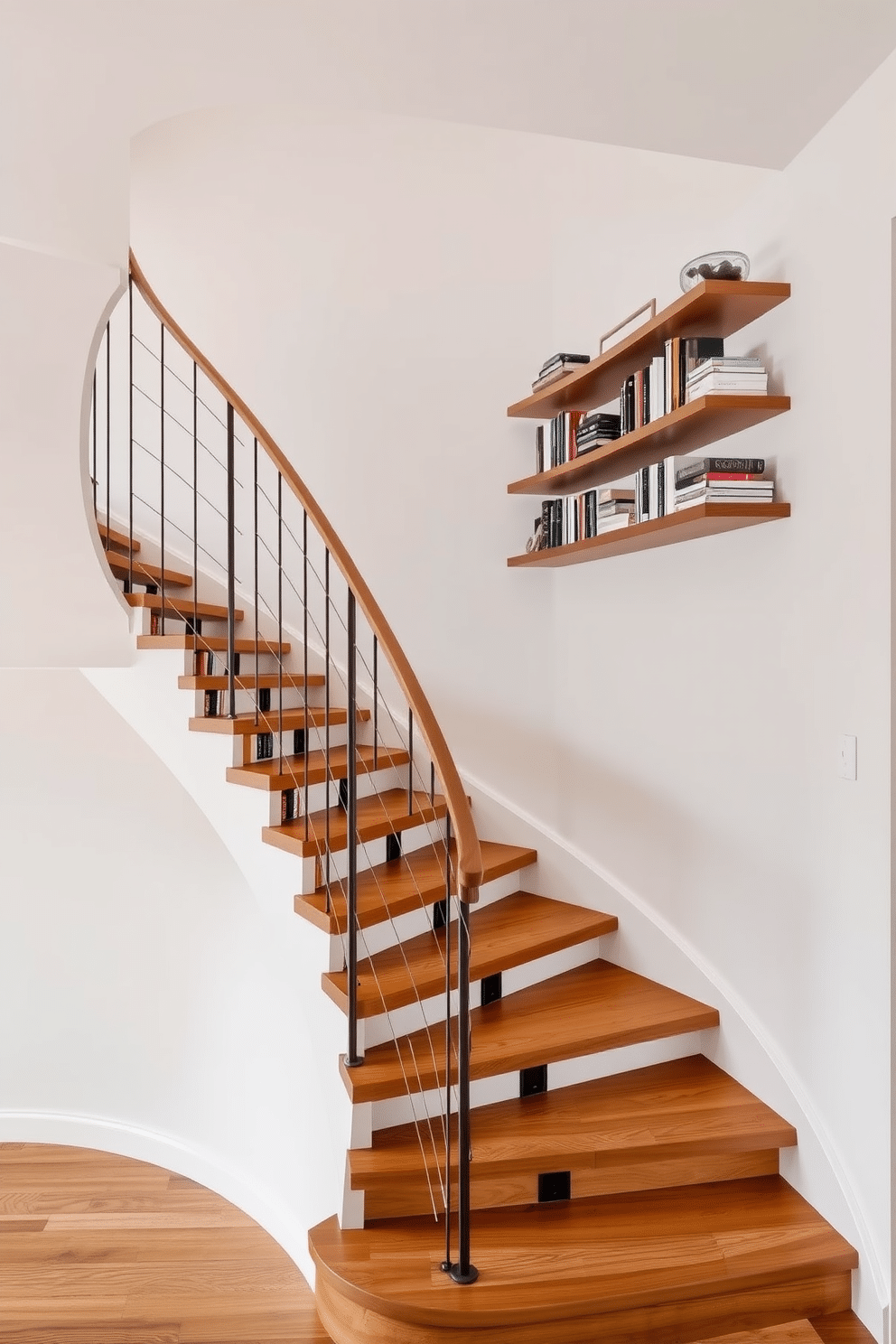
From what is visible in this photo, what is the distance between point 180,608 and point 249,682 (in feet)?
1.24

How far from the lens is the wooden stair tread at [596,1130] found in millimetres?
2402

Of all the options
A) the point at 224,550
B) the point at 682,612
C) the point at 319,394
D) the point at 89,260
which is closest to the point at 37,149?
the point at 89,260

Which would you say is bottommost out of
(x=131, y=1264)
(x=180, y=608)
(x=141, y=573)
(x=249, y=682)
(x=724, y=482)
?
(x=131, y=1264)

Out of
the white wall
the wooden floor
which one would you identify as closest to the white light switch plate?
the white wall

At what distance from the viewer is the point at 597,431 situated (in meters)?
3.06

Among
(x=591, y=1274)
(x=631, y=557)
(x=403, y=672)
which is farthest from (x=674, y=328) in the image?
(x=591, y=1274)

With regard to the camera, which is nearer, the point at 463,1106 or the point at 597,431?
the point at 463,1106

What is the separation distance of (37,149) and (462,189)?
187 centimetres

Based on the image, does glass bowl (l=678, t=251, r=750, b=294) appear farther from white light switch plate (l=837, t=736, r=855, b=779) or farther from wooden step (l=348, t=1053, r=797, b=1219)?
wooden step (l=348, t=1053, r=797, b=1219)

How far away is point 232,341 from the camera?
423 centimetres

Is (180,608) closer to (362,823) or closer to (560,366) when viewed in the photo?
(362,823)

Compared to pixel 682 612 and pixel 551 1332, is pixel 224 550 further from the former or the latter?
pixel 551 1332

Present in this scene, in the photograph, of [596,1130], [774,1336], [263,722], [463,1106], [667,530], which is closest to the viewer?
[463,1106]

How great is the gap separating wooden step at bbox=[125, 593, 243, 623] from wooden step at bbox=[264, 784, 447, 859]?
2.49 ft
